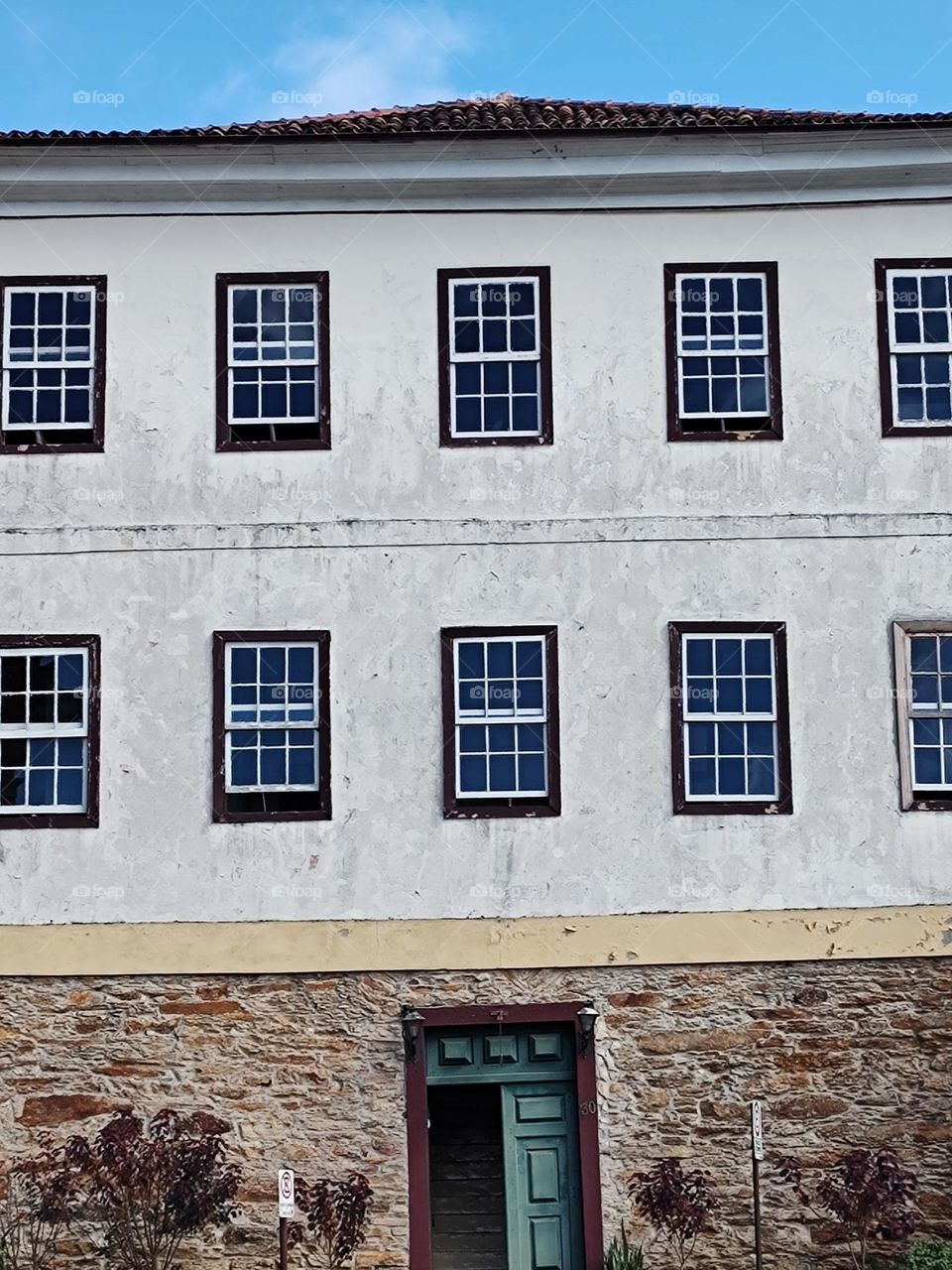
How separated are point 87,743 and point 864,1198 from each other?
701cm

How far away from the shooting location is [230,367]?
612 inches

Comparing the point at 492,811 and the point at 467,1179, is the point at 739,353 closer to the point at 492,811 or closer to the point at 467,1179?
the point at 492,811

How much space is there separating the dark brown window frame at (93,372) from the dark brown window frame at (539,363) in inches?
111

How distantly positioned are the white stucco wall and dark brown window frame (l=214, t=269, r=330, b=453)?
0.30 feet

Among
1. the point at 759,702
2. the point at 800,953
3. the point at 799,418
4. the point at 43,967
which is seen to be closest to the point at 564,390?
the point at 799,418

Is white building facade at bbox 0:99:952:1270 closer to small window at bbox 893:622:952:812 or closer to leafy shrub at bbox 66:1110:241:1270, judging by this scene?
small window at bbox 893:622:952:812

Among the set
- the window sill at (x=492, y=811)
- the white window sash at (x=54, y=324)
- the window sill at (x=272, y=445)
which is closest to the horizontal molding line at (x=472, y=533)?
the window sill at (x=272, y=445)

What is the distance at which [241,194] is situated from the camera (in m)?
15.7

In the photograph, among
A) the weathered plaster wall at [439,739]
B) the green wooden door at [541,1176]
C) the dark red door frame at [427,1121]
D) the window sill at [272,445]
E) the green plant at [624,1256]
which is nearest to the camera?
the green plant at [624,1256]

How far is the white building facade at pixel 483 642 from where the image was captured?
48.2ft

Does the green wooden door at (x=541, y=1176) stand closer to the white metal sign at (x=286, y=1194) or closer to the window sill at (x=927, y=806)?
the white metal sign at (x=286, y=1194)

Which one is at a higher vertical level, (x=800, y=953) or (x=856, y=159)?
(x=856, y=159)

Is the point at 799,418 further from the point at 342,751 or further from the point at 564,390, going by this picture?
the point at 342,751

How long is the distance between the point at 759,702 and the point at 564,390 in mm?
3048
